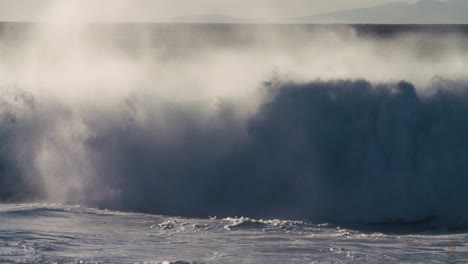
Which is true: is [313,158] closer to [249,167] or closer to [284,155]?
[284,155]

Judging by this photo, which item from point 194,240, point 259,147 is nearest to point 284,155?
point 259,147

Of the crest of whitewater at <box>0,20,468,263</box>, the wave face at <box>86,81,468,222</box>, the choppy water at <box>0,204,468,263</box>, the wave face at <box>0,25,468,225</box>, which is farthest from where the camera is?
the wave face at <box>0,25,468,225</box>

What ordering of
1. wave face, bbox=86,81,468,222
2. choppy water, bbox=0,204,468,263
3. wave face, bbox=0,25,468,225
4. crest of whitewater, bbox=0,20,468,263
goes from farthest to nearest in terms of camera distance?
wave face, bbox=0,25,468,225
wave face, bbox=86,81,468,222
crest of whitewater, bbox=0,20,468,263
choppy water, bbox=0,204,468,263

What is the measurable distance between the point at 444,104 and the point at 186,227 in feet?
26.5

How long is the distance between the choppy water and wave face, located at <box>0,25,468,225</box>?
1.65 metres

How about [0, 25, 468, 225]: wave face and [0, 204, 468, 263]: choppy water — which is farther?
[0, 25, 468, 225]: wave face

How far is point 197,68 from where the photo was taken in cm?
3008

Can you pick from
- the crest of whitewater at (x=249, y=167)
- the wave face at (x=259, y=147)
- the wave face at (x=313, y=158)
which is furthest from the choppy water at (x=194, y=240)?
the wave face at (x=259, y=147)

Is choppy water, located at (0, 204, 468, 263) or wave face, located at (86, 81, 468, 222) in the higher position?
wave face, located at (86, 81, 468, 222)

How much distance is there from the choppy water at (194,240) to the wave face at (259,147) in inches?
65.1

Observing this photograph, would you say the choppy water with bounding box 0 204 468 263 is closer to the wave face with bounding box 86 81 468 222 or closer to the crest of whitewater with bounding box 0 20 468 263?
the crest of whitewater with bounding box 0 20 468 263

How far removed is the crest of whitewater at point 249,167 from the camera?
1244 centimetres

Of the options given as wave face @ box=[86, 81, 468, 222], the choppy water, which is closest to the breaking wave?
wave face @ box=[86, 81, 468, 222]

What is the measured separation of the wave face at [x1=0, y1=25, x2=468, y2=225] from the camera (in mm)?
16141
